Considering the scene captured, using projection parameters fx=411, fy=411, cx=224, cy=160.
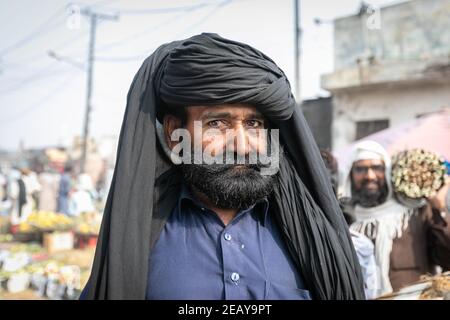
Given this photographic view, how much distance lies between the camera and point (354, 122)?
7.42m

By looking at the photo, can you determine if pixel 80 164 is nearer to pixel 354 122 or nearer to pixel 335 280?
pixel 354 122

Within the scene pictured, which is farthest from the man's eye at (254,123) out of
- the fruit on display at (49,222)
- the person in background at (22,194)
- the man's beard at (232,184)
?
the person in background at (22,194)

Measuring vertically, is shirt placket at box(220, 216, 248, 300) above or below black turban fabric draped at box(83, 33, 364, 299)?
Answer: below

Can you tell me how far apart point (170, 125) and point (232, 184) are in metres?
0.35

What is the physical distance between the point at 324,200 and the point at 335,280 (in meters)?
0.27

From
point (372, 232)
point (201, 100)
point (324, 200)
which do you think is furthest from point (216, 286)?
point (372, 232)

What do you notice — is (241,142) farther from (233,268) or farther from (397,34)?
(397,34)

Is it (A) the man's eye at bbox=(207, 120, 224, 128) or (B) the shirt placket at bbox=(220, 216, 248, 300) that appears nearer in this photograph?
(B) the shirt placket at bbox=(220, 216, 248, 300)

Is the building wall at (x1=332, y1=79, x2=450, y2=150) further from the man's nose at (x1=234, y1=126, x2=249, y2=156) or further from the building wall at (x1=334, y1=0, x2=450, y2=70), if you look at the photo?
the man's nose at (x1=234, y1=126, x2=249, y2=156)

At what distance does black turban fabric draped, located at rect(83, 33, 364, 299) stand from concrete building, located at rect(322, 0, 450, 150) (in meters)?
5.25

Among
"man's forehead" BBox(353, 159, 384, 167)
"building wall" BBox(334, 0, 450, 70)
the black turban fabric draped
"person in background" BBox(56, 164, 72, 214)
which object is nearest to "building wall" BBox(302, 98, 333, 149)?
"building wall" BBox(334, 0, 450, 70)

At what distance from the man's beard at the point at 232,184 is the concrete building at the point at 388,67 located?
209 inches

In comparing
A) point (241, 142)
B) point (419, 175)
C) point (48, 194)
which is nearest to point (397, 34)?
point (419, 175)

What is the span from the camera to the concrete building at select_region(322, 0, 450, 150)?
6262 mm
